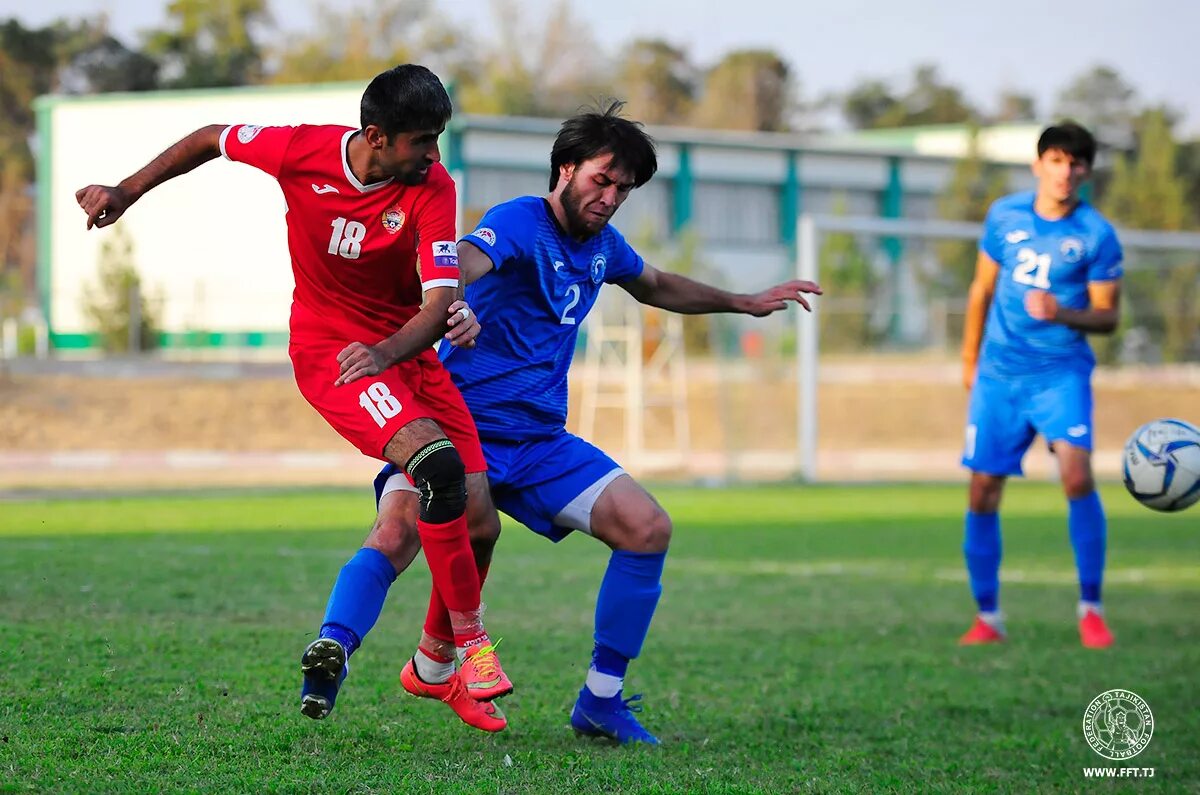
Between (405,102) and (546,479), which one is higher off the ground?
(405,102)

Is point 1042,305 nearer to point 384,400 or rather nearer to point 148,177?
point 384,400

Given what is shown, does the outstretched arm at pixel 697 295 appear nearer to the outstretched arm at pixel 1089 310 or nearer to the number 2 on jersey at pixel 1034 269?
the outstretched arm at pixel 1089 310

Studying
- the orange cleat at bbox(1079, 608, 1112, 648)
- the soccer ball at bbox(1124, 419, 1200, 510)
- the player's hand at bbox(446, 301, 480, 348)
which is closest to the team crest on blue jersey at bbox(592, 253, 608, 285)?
the player's hand at bbox(446, 301, 480, 348)

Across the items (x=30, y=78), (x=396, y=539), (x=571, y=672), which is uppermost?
(x=30, y=78)

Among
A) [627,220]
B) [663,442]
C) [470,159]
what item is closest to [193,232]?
[470,159]

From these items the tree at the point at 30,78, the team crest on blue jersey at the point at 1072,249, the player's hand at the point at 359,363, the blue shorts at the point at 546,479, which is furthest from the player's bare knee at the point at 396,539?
the tree at the point at 30,78

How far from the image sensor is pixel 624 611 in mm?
4949

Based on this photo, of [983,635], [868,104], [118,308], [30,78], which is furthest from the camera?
[868,104]

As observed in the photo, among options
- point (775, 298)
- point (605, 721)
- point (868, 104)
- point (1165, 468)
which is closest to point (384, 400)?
point (605, 721)

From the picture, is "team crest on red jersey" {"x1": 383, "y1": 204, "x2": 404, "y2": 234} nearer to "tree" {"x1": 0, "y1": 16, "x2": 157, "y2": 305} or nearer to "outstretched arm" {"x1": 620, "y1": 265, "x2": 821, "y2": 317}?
"outstretched arm" {"x1": 620, "y1": 265, "x2": 821, "y2": 317}

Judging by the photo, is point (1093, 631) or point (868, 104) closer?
point (1093, 631)

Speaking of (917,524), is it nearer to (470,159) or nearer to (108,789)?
(108,789)

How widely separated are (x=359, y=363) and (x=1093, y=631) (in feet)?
16.0

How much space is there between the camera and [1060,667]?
22.8 ft
